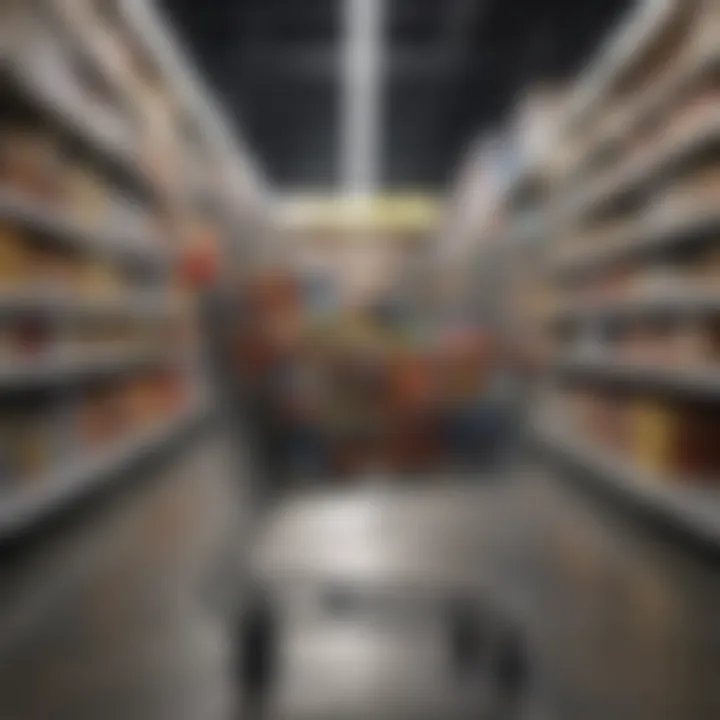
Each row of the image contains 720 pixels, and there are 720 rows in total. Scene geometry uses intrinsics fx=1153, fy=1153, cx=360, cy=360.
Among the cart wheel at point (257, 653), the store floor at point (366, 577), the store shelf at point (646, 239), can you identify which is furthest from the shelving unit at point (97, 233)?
the store shelf at point (646, 239)

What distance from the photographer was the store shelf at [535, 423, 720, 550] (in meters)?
2.34

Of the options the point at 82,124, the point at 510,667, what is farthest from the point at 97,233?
the point at 510,667

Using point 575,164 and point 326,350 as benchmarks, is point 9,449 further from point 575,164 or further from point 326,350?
point 575,164

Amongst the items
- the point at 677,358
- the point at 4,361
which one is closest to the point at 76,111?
the point at 4,361

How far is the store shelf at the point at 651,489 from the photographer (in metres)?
2.34

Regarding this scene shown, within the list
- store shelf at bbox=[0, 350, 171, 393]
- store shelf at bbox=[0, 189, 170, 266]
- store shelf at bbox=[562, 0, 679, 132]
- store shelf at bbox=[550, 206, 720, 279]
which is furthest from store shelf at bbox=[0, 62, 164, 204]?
store shelf at bbox=[550, 206, 720, 279]

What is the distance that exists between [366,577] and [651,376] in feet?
5.42

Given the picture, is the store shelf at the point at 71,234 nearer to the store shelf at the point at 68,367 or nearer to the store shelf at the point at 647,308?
the store shelf at the point at 68,367

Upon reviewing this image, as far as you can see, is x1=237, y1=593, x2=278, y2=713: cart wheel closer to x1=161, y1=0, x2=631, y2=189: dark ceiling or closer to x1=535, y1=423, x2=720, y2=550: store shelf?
x1=161, y1=0, x2=631, y2=189: dark ceiling

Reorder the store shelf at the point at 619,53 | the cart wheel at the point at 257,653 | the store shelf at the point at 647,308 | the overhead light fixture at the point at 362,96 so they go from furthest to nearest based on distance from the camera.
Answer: the store shelf at the point at 647,308 < the overhead light fixture at the point at 362,96 < the store shelf at the point at 619,53 < the cart wheel at the point at 257,653

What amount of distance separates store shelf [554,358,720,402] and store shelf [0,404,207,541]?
0.84 m

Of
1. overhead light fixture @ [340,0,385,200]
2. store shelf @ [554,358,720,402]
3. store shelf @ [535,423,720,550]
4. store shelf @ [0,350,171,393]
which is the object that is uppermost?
overhead light fixture @ [340,0,385,200]

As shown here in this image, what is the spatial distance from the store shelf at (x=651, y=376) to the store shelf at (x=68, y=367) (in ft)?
3.50

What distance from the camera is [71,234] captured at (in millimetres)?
2594
